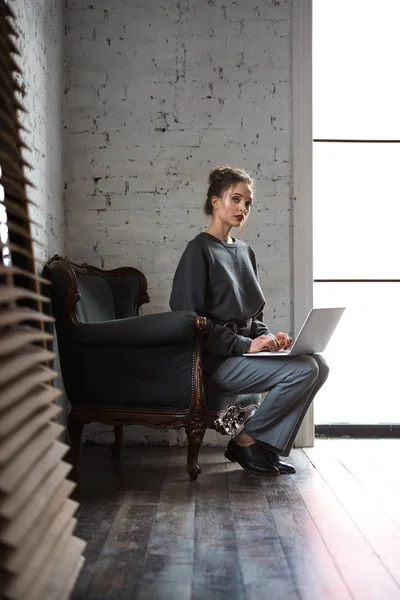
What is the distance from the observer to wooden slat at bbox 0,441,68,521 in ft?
4.16

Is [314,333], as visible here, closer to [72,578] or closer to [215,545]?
[215,545]

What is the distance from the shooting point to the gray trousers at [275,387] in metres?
3.68

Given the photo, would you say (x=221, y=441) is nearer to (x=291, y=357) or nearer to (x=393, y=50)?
(x=291, y=357)

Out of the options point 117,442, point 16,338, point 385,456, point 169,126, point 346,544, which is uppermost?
point 169,126

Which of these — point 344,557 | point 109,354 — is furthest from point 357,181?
point 344,557

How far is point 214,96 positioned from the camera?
469 cm

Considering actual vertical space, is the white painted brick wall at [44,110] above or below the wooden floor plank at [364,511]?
above

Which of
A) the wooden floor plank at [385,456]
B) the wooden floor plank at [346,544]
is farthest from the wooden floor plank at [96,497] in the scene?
the wooden floor plank at [385,456]

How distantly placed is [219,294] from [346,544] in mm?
1568

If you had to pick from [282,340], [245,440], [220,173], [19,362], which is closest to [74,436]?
[245,440]

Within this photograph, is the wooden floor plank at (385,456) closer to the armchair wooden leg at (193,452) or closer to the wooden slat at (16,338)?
the armchair wooden leg at (193,452)

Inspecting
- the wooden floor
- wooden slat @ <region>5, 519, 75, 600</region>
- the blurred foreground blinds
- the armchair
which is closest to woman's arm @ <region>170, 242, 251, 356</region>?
the armchair

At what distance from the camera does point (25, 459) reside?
145cm

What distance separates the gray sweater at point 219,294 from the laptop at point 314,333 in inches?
6.4
